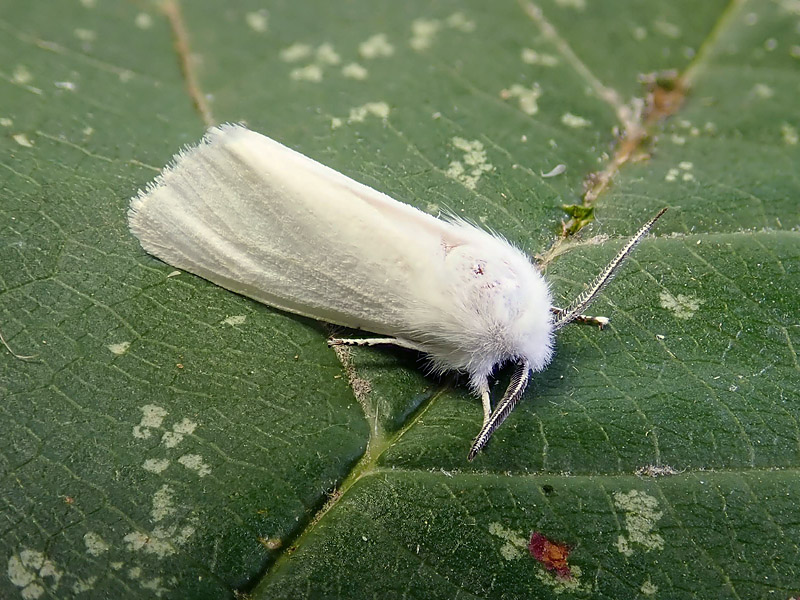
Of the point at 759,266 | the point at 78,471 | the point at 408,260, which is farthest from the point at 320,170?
the point at 759,266

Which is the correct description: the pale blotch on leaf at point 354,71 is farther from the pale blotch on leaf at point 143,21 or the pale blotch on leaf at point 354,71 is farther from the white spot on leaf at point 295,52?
the pale blotch on leaf at point 143,21

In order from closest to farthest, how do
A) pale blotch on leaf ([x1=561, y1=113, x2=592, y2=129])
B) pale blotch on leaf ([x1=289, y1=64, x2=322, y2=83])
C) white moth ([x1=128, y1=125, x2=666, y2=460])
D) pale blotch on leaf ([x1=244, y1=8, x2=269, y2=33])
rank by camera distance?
white moth ([x1=128, y1=125, x2=666, y2=460]) < pale blotch on leaf ([x1=561, y1=113, x2=592, y2=129]) < pale blotch on leaf ([x1=289, y1=64, x2=322, y2=83]) < pale blotch on leaf ([x1=244, y1=8, x2=269, y2=33])

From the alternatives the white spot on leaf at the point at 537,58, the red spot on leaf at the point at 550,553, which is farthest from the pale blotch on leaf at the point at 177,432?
the white spot on leaf at the point at 537,58

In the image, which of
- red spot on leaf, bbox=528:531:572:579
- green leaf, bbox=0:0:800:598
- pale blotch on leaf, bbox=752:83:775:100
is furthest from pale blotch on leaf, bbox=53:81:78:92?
pale blotch on leaf, bbox=752:83:775:100

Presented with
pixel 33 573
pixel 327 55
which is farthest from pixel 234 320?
pixel 327 55

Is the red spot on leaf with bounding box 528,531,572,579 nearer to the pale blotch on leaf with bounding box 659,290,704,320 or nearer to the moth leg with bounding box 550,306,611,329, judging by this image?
the moth leg with bounding box 550,306,611,329

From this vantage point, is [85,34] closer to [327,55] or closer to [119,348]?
[327,55]
